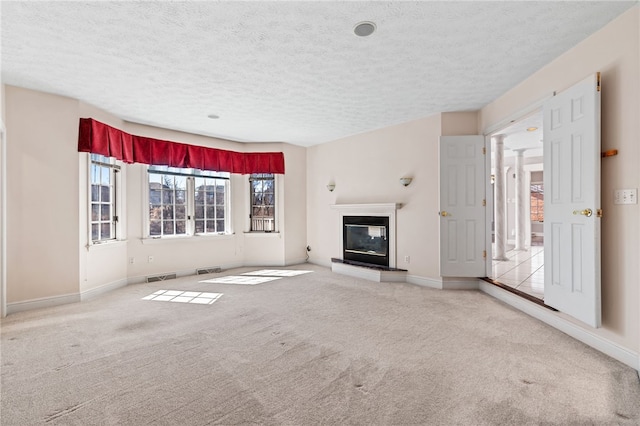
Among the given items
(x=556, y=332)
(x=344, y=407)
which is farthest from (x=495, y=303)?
(x=344, y=407)

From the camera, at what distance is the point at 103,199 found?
179 inches

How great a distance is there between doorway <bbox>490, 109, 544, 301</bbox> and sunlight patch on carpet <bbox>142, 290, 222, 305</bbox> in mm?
3947

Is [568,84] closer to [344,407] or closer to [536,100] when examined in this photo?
[536,100]

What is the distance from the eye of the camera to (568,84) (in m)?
2.89

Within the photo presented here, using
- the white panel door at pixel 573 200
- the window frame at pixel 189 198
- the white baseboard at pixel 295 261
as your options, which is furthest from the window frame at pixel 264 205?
the white panel door at pixel 573 200

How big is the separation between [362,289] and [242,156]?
12.0ft

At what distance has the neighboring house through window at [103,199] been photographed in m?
4.36

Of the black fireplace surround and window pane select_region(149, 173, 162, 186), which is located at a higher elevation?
window pane select_region(149, 173, 162, 186)

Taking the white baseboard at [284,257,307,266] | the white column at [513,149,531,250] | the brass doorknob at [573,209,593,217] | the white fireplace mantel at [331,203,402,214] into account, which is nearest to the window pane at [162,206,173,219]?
the white baseboard at [284,257,307,266]

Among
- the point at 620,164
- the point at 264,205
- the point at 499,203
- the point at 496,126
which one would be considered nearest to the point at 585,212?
the point at 620,164

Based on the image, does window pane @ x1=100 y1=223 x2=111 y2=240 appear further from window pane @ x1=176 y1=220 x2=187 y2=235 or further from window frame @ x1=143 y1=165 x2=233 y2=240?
window pane @ x1=176 y1=220 x2=187 y2=235

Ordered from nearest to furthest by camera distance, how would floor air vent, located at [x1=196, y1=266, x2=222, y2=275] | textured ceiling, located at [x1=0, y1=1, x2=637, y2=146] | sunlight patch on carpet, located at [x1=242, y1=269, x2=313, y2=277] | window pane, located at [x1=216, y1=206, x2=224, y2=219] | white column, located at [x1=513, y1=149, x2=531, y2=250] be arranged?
1. textured ceiling, located at [x1=0, y1=1, x2=637, y2=146]
2. sunlight patch on carpet, located at [x1=242, y1=269, x2=313, y2=277]
3. floor air vent, located at [x1=196, y1=266, x2=222, y2=275]
4. window pane, located at [x1=216, y1=206, x2=224, y2=219]
5. white column, located at [x1=513, y1=149, x2=531, y2=250]

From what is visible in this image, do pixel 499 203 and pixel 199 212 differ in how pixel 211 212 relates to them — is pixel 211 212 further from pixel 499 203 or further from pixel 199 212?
pixel 499 203

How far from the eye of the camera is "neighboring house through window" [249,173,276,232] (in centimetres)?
644
